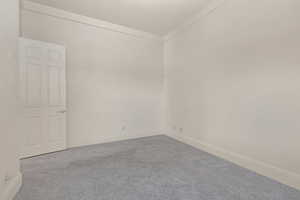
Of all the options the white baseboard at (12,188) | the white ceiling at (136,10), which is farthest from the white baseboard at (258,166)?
the white baseboard at (12,188)

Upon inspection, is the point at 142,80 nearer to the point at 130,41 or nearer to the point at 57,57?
the point at 130,41

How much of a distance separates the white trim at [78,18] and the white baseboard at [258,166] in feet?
10.9

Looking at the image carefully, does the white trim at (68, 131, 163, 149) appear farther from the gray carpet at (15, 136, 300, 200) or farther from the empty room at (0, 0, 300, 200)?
the gray carpet at (15, 136, 300, 200)

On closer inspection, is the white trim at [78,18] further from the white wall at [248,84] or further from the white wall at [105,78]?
the white wall at [248,84]

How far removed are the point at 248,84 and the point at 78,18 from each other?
12.3 feet

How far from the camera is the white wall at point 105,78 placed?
3203 mm

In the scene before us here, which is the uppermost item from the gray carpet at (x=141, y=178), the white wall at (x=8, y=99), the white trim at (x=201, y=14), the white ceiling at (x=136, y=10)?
the white ceiling at (x=136, y=10)

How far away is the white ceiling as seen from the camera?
9.38 ft

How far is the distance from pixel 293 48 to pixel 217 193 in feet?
6.78

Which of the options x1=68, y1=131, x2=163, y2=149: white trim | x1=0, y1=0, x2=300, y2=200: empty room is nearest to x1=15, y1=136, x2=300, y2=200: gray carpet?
x1=0, y1=0, x2=300, y2=200: empty room

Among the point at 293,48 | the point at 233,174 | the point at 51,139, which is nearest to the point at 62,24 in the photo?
the point at 51,139

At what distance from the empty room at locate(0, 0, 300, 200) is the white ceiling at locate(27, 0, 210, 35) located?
0.03 metres

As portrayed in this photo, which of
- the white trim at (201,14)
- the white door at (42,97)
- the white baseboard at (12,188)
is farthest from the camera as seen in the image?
the white trim at (201,14)

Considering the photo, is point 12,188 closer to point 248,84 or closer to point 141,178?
point 141,178
